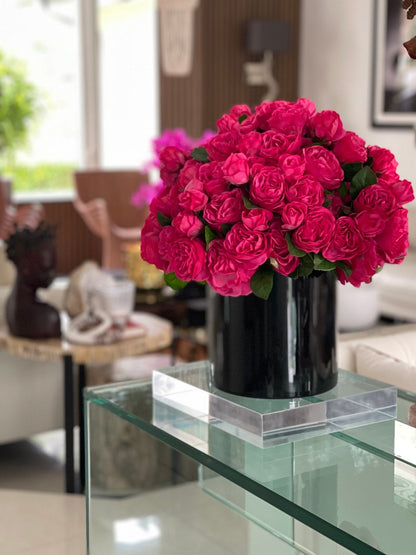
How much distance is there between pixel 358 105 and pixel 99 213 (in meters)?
2.56

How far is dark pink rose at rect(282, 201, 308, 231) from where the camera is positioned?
1455 mm

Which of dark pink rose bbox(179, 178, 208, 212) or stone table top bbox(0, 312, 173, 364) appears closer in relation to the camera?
dark pink rose bbox(179, 178, 208, 212)

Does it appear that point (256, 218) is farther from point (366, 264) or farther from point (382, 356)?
point (382, 356)

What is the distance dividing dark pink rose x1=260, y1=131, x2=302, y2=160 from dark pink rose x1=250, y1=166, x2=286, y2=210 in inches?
1.4

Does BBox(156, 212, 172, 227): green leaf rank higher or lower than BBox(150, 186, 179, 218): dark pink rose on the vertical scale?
lower

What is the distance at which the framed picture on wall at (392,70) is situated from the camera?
24.2 ft

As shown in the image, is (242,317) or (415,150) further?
(415,150)

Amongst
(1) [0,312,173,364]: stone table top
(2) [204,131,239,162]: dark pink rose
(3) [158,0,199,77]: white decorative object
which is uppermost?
(3) [158,0,199,77]: white decorative object

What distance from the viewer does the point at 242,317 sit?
162 cm

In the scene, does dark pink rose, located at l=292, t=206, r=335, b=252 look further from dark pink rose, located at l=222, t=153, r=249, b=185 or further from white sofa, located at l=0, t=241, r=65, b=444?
white sofa, located at l=0, t=241, r=65, b=444

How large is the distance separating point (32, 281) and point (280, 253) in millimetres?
1913

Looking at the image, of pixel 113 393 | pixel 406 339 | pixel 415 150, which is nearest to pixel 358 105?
pixel 415 150

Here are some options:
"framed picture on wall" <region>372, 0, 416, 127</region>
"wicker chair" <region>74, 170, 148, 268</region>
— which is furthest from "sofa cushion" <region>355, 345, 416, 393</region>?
"framed picture on wall" <region>372, 0, 416, 127</region>

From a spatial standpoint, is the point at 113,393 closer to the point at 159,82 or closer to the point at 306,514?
the point at 306,514
